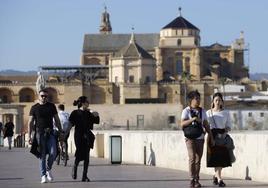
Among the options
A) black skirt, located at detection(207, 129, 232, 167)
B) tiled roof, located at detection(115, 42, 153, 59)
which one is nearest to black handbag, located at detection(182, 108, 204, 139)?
black skirt, located at detection(207, 129, 232, 167)

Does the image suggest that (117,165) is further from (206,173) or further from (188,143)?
(188,143)

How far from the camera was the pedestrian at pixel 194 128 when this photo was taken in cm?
1284

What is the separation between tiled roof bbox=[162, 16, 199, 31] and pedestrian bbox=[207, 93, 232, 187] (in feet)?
429

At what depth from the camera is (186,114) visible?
13.0 meters

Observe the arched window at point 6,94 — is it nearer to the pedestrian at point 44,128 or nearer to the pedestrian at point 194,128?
the pedestrian at point 44,128

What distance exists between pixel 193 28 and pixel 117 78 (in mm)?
20128

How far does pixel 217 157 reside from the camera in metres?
13.0

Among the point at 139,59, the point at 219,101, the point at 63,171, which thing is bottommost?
the point at 63,171

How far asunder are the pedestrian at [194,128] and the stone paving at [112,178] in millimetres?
454

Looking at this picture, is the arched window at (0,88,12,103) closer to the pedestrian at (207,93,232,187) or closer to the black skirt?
the pedestrian at (207,93,232,187)

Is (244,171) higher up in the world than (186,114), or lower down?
lower down

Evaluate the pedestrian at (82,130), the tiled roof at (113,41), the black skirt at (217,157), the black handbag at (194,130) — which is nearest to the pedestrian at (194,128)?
the black handbag at (194,130)

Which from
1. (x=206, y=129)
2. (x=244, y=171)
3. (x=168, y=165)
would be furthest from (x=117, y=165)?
(x=206, y=129)

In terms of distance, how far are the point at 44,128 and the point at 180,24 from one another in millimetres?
131092
